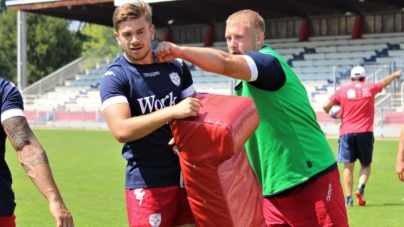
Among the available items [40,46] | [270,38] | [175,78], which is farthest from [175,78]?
[40,46]

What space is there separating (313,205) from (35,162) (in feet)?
6.97

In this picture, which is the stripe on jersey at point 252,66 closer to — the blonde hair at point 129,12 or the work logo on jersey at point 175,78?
the work logo on jersey at point 175,78

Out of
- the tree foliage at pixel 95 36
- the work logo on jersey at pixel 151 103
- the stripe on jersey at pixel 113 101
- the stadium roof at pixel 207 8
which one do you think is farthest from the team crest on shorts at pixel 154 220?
the tree foliage at pixel 95 36

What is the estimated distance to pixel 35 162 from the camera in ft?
13.4

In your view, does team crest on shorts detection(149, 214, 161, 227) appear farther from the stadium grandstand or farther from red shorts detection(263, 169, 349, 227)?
the stadium grandstand

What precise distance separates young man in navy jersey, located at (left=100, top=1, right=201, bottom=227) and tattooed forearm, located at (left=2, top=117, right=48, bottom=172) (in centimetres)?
65

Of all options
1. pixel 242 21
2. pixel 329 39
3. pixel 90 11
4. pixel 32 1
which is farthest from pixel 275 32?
pixel 242 21

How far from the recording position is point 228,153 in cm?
431

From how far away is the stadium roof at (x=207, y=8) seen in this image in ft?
133

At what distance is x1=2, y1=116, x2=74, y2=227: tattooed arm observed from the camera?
3.93 metres

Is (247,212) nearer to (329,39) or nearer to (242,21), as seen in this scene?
(242,21)

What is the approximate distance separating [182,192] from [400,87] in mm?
26430

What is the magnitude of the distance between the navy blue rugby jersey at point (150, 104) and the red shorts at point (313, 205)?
0.87 meters

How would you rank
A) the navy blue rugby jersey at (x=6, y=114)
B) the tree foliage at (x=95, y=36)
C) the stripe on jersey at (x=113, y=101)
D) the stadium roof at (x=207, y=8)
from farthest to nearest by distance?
the tree foliage at (x=95, y=36), the stadium roof at (x=207, y=8), the stripe on jersey at (x=113, y=101), the navy blue rugby jersey at (x=6, y=114)
